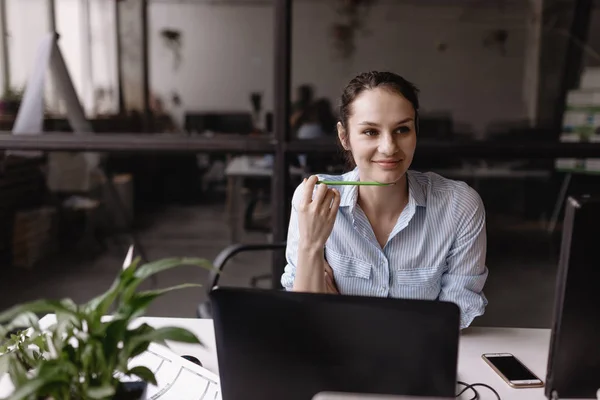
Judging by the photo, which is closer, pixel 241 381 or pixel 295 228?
pixel 241 381

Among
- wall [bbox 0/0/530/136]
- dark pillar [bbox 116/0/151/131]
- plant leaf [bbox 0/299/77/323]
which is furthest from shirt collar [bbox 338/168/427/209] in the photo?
dark pillar [bbox 116/0/151/131]

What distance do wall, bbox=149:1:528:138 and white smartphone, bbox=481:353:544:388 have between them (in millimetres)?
2290

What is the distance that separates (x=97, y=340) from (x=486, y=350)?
0.92 meters

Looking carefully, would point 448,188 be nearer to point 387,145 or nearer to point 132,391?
point 387,145

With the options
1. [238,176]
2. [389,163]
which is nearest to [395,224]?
[389,163]

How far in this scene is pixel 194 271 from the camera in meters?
2.91

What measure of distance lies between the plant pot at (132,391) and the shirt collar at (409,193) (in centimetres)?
86

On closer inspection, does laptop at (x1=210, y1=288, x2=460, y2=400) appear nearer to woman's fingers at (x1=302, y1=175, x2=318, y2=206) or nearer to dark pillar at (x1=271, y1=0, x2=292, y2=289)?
woman's fingers at (x1=302, y1=175, x2=318, y2=206)

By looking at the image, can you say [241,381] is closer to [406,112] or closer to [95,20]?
[406,112]

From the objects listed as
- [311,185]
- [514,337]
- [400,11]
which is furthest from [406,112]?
[400,11]

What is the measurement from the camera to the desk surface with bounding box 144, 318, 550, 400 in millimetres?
1142

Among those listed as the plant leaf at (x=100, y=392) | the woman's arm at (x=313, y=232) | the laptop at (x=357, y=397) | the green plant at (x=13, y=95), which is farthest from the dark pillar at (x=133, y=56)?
the laptop at (x=357, y=397)

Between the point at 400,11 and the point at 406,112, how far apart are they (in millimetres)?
2285

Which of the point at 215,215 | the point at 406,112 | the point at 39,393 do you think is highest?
the point at 406,112
